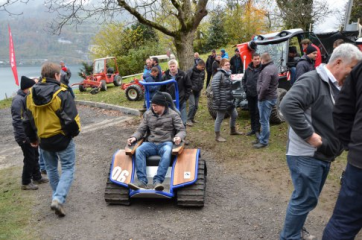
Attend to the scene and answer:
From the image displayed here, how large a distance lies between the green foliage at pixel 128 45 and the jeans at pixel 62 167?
49.3 feet

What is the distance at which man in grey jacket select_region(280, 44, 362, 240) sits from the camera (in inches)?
102

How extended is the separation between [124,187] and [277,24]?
1304 inches

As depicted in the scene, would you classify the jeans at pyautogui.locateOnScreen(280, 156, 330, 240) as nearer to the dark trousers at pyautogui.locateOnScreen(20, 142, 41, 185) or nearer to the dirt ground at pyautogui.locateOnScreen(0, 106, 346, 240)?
the dirt ground at pyautogui.locateOnScreen(0, 106, 346, 240)

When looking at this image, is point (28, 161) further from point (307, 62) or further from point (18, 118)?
point (307, 62)

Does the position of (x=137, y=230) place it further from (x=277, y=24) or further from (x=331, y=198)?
(x=277, y=24)

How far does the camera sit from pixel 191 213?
13.4 ft

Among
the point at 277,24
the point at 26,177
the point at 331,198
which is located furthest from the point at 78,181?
the point at 277,24

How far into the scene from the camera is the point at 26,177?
5.03 metres

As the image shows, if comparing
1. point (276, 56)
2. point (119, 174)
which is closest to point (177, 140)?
point (119, 174)

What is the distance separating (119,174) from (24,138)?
5.42ft

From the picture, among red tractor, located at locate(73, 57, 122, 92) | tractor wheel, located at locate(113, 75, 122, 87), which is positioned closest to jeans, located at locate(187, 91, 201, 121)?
red tractor, located at locate(73, 57, 122, 92)

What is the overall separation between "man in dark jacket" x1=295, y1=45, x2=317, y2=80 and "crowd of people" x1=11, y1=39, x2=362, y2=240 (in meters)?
0.02

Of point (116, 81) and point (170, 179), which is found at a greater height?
point (170, 179)

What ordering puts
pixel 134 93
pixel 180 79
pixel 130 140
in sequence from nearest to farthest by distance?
pixel 130 140
pixel 180 79
pixel 134 93
